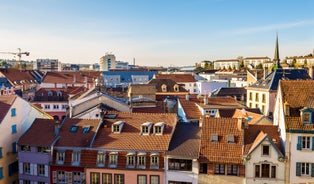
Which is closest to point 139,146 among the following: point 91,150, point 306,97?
point 91,150

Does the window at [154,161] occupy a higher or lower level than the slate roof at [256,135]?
lower

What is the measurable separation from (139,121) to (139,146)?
4.49 metres

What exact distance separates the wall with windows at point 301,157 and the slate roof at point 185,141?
10238 millimetres

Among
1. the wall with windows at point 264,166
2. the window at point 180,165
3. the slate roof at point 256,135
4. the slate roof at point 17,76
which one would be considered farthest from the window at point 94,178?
the slate roof at point 17,76

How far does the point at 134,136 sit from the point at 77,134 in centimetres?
736

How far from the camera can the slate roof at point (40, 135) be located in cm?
3900

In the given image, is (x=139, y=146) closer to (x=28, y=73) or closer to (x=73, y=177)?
(x=73, y=177)

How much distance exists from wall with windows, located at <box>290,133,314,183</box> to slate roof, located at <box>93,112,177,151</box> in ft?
44.9

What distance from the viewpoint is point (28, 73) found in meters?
130

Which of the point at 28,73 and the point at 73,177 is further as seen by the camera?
the point at 28,73

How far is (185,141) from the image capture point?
3725cm

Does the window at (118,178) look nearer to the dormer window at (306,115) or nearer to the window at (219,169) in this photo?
the window at (219,169)

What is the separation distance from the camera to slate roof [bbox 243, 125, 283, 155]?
115 feet

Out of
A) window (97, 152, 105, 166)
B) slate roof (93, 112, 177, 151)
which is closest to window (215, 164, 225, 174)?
slate roof (93, 112, 177, 151)
